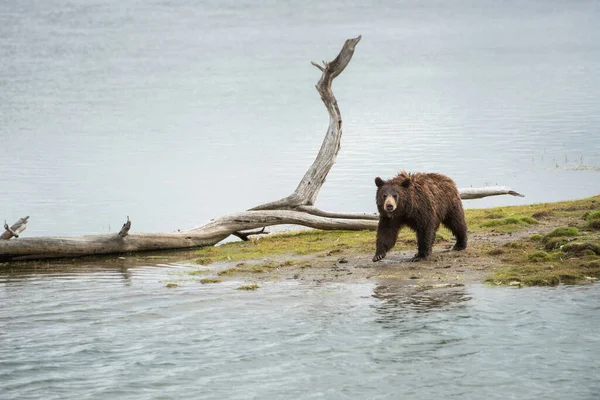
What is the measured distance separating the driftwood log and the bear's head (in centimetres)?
453

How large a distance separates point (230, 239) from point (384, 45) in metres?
85.0

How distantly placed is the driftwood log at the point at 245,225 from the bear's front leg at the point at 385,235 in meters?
4.06

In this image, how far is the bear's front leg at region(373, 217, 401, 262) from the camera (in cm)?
1476

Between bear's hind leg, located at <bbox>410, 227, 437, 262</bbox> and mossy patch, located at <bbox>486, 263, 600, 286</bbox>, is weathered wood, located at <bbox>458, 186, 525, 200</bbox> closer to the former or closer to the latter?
bear's hind leg, located at <bbox>410, 227, 437, 262</bbox>

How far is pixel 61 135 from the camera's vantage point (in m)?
40.2

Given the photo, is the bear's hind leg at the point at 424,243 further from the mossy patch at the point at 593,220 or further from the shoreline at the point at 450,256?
the mossy patch at the point at 593,220

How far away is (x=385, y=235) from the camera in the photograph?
14859mm

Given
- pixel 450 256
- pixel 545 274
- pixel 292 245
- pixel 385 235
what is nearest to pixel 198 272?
pixel 292 245

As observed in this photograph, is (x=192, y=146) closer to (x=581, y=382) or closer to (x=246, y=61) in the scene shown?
(x=581, y=382)

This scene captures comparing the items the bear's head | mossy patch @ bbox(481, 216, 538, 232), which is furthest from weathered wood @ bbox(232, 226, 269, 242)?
the bear's head

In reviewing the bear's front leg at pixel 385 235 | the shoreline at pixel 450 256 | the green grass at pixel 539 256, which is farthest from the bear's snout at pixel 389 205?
the green grass at pixel 539 256

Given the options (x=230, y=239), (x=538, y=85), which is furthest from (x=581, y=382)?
(x=538, y=85)

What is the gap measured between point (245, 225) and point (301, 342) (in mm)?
7637

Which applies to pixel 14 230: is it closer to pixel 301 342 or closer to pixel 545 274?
pixel 301 342
